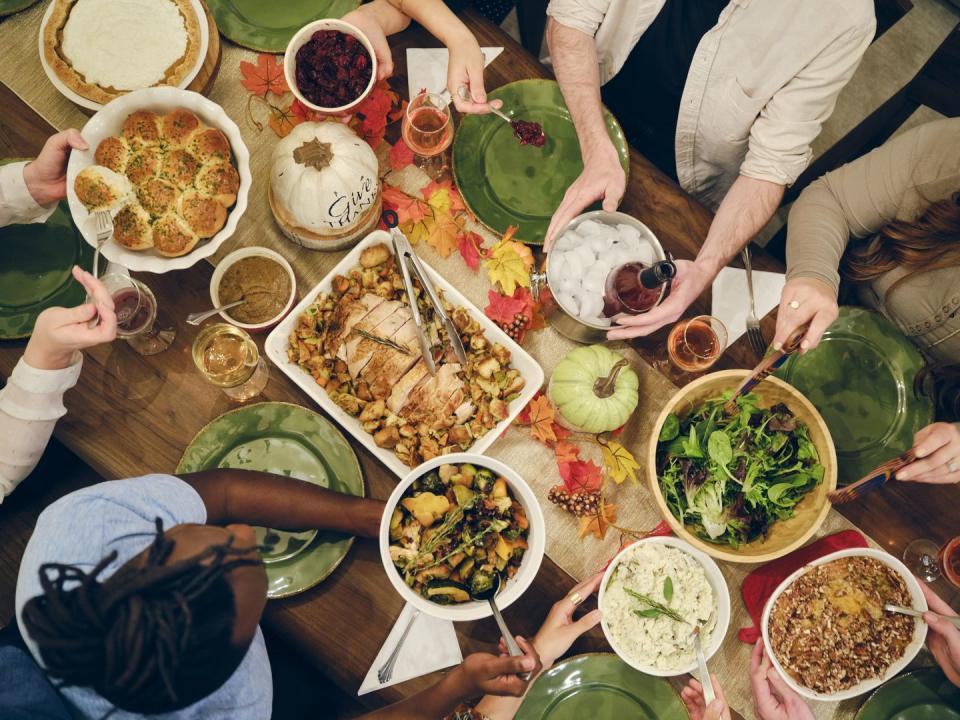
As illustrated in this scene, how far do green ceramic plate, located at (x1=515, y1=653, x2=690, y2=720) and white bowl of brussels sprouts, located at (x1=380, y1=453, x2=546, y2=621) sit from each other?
0.36 metres

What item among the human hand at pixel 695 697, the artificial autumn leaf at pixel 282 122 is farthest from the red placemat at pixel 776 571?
the artificial autumn leaf at pixel 282 122

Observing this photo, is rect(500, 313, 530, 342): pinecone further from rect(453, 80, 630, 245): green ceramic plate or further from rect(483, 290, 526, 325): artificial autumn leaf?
rect(453, 80, 630, 245): green ceramic plate

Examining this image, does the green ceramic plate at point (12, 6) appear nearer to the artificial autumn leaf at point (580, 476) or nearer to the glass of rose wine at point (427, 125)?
the glass of rose wine at point (427, 125)

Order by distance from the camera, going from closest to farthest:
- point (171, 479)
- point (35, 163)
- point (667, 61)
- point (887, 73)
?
point (171, 479) → point (35, 163) → point (667, 61) → point (887, 73)

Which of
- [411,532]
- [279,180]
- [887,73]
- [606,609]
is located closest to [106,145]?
[279,180]

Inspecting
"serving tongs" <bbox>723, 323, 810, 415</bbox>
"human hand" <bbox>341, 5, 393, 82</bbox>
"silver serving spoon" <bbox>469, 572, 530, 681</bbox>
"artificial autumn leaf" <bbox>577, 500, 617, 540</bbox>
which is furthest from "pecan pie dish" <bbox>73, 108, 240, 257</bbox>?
"serving tongs" <bbox>723, 323, 810, 415</bbox>

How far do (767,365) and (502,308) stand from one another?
2.26 feet

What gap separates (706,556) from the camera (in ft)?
4.95

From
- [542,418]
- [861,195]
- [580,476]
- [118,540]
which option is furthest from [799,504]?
[118,540]

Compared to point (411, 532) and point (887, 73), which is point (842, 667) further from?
point (887, 73)

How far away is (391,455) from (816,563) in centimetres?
107

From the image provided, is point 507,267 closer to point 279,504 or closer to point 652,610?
point 279,504

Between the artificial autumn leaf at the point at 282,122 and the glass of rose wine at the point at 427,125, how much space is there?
32 cm

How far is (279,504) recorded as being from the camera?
151 cm
